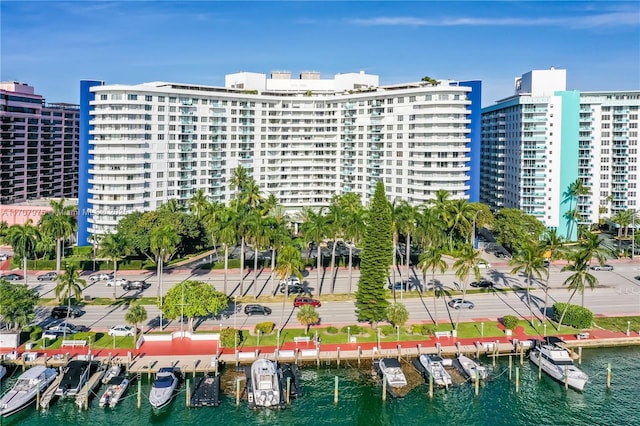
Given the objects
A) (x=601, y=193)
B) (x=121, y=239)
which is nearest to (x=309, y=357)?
(x=121, y=239)

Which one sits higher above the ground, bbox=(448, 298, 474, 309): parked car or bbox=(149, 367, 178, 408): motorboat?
bbox=(448, 298, 474, 309): parked car

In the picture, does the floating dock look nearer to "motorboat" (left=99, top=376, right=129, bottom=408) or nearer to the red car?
"motorboat" (left=99, top=376, right=129, bottom=408)

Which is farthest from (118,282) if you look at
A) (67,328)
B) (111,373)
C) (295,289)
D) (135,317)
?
(111,373)

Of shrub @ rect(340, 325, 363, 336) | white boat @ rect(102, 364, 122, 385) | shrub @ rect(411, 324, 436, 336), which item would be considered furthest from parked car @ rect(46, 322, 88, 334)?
shrub @ rect(411, 324, 436, 336)

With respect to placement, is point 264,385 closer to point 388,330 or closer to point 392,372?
point 392,372

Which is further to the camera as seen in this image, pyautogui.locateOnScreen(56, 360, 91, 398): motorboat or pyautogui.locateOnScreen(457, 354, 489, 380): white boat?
pyautogui.locateOnScreen(457, 354, 489, 380): white boat

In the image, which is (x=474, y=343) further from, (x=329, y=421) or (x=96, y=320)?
(x=96, y=320)

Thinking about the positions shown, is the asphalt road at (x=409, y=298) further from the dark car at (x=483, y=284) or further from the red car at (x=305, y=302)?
the dark car at (x=483, y=284)

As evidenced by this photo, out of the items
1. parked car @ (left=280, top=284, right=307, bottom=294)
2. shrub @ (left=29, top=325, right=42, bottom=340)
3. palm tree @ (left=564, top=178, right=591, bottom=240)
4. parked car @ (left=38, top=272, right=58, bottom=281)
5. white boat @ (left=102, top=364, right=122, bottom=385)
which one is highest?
palm tree @ (left=564, top=178, right=591, bottom=240)
